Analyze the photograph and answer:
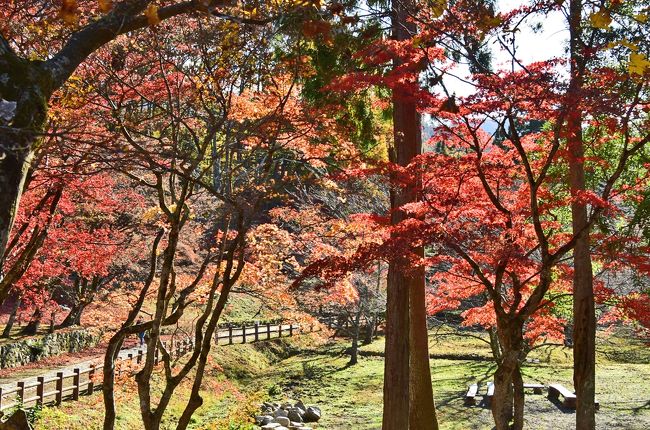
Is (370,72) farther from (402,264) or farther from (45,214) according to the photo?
(45,214)

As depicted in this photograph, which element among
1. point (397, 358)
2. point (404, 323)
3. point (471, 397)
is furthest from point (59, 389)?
point (471, 397)

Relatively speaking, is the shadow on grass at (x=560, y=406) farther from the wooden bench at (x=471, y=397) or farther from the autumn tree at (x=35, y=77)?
the autumn tree at (x=35, y=77)

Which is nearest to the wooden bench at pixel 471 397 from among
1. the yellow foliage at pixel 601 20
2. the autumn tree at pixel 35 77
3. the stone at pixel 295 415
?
the stone at pixel 295 415

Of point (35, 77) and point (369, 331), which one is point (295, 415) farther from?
point (35, 77)

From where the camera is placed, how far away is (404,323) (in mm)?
9078

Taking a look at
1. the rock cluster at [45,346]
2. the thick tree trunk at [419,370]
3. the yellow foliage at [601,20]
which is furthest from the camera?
the rock cluster at [45,346]

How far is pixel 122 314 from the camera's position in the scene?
58.0ft

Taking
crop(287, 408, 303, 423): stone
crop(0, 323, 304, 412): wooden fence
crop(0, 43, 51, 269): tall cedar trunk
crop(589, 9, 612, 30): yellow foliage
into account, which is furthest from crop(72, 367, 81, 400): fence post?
crop(589, 9, 612, 30): yellow foliage

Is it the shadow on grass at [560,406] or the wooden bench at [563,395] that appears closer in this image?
the shadow on grass at [560,406]

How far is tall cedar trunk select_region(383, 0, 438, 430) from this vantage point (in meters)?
9.01

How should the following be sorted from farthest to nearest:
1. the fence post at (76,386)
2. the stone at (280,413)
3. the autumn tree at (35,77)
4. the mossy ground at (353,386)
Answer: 1. the stone at (280,413)
2. the fence post at (76,386)
3. the mossy ground at (353,386)
4. the autumn tree at (35,77)

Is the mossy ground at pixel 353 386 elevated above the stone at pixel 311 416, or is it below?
above

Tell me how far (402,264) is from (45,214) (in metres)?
5.33

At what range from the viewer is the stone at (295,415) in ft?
48.0
